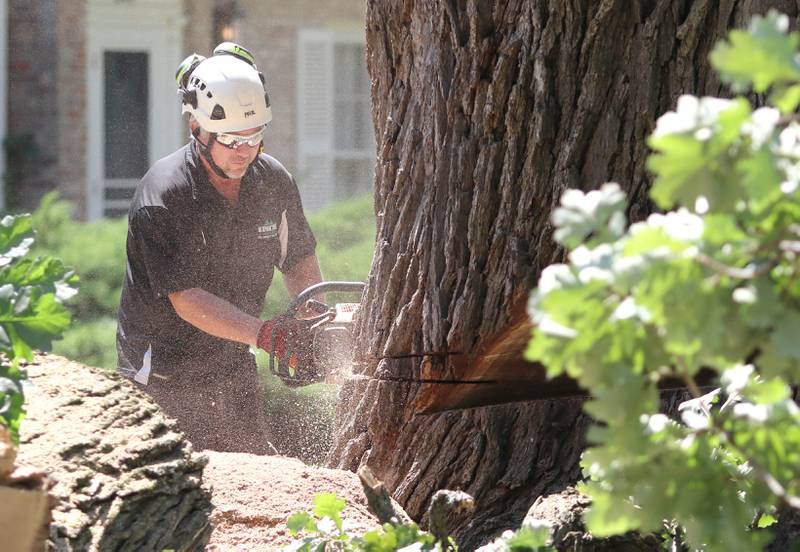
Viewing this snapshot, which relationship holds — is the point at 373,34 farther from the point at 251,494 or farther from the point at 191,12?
the point at 191,12

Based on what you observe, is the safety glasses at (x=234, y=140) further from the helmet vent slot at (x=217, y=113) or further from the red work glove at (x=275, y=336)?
the red work glove at (x=275, y=336)

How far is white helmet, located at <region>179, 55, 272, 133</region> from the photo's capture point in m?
4.42

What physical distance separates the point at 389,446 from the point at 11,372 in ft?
4.95

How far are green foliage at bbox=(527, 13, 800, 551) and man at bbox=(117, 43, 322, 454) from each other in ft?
10.3

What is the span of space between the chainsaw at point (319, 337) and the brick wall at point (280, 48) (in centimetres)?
888

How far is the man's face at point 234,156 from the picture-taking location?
4500 mm

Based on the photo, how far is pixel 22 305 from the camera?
1566 mm

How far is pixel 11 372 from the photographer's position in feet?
5.37

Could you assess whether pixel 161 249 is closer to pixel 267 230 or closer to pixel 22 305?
pixel 267 230

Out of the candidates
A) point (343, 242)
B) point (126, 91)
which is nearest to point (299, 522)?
point (343, 242)

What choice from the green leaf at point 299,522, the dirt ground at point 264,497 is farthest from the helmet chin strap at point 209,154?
the green leaf at point 299,522

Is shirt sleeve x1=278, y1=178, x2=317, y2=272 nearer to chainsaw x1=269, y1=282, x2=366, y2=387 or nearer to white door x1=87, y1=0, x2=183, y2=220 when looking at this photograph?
chainsaw x1=269, y1=282, x2=366, y2=387

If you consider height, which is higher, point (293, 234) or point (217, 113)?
point (217, 113)

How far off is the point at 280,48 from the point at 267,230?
28.9ft
